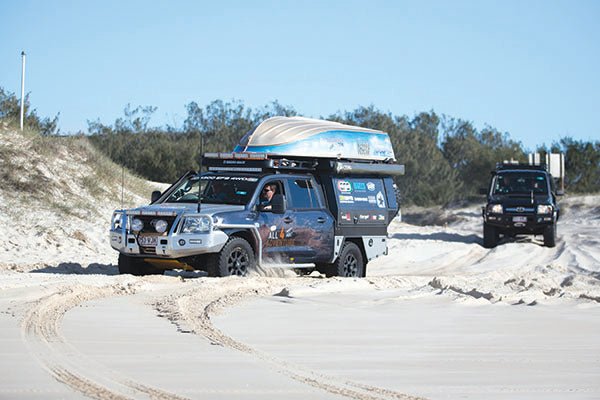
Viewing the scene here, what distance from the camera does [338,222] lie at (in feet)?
54.2

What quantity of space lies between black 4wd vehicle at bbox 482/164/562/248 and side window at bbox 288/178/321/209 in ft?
36.4

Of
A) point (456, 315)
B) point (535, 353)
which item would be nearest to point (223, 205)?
point (456, 315)

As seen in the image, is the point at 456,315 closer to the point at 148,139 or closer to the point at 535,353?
the point at 535,353

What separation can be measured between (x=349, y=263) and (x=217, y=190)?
268cm

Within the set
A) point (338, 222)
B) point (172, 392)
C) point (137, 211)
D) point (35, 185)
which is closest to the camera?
point (172, 392)

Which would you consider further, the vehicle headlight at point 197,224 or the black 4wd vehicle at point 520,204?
the black 4wd vehicle at point 520,204

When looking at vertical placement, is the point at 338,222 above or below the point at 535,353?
above

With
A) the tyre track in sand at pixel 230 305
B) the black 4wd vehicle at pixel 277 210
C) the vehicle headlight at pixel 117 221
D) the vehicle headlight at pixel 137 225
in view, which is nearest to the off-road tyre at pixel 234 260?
the black 4wd vehicle at pixel 277 210

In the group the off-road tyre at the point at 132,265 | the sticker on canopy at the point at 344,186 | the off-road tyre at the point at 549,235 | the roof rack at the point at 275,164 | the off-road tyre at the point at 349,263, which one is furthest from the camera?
the off-road tyre at the point at 549,235

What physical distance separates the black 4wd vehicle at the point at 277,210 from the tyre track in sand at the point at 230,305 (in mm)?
832

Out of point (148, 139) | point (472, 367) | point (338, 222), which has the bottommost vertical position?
point (472, 367)

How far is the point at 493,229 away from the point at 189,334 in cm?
1826

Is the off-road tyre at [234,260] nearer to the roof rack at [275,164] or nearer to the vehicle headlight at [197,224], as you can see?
the vehicle headlight at [197,224]

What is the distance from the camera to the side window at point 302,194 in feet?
52.2
